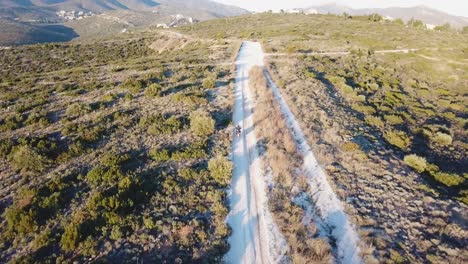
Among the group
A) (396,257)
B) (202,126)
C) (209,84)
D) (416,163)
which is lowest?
(396,257)

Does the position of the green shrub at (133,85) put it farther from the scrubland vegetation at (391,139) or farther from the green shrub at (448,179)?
the green shrub at (448,179)

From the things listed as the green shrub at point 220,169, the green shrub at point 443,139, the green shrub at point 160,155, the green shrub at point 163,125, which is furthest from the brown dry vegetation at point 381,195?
the green shrub at point 163,125

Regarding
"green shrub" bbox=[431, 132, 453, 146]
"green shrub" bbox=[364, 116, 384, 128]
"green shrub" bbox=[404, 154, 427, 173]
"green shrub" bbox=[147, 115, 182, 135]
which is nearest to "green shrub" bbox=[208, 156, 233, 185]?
"green shrub" bbox=[147, 115, 182, 135]

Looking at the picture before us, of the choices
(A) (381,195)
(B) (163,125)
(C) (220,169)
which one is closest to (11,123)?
(B) (163,125)

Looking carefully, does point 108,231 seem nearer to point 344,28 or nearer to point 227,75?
point 227,75

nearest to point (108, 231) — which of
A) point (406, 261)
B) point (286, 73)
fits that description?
point (406, 261)

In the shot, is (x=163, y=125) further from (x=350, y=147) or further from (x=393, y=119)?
(x=393, y=119)

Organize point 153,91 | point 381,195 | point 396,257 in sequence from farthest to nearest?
point 153,91
point 381,195
point 396,257

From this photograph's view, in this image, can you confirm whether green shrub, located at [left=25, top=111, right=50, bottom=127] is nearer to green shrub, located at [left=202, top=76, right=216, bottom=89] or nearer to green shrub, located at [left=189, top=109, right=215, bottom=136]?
green shrub, located at [left=189, top=109, right=215, bottom=136]
